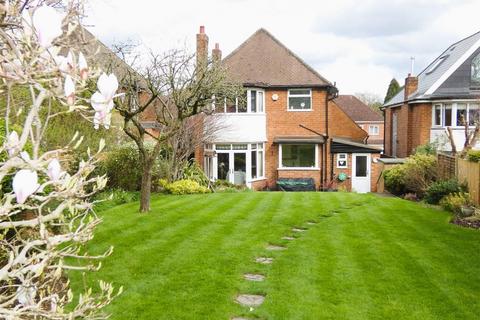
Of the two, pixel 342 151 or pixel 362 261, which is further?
pixel 342 151

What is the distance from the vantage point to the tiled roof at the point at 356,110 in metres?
54.2

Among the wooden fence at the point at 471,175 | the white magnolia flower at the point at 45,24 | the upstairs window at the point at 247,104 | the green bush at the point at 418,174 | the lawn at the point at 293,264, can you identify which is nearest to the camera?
the white magnolia flower at the point at 45,24

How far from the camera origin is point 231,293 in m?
6.31

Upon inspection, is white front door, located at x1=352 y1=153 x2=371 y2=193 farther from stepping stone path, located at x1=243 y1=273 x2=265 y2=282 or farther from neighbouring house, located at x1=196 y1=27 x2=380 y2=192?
stepping stone path, located at x1=243 y1=273 x2=265 y2=282

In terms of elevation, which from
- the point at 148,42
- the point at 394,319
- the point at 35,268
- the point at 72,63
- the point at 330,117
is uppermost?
the point at 148,42

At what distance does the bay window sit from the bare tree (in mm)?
5721

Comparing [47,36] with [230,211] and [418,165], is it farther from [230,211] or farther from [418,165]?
[418,165]

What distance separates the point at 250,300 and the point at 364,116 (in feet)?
167

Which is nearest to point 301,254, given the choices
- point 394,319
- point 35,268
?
point 394,319

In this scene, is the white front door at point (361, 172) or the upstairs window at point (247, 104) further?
the white front door at point (361, 172)

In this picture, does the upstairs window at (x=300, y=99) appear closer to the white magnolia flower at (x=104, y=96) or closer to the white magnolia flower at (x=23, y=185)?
the white magnolia flower at (x=104, y=96)

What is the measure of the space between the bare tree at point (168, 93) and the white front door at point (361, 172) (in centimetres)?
808

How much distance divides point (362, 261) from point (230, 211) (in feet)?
17.2

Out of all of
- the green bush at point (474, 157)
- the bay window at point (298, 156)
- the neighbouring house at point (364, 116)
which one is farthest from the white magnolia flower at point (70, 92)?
the neighbouring house at point (364, 116)
